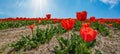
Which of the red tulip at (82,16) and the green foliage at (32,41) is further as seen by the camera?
the green foliage at (32,41)

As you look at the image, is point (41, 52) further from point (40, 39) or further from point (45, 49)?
point (40, 39)

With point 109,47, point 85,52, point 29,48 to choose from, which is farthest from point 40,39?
point 85,52

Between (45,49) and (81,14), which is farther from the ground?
(81,14)

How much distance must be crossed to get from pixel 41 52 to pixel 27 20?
14201 mm

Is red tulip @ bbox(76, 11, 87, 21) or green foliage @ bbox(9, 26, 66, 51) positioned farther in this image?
green foliage @ bbox(9, 26, 66, 51)

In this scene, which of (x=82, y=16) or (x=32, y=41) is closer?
(x=82, y=16)

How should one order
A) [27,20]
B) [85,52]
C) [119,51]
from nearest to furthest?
[85,52]
[119,51]
[27,20]

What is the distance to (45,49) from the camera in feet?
27.3

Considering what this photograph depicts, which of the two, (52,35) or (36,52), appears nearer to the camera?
(36,52)

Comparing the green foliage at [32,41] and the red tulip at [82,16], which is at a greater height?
the red tulip at [82,16]

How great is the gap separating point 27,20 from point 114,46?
13664mm

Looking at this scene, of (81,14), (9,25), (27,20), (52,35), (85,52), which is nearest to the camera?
(85,52)

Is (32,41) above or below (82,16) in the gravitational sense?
below

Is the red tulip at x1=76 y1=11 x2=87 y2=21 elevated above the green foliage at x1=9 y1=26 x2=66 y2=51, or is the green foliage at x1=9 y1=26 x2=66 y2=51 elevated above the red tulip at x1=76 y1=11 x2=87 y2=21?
the red tulip at x1=76 y1=11 x2=87 y2=21
